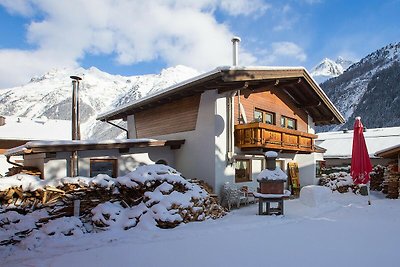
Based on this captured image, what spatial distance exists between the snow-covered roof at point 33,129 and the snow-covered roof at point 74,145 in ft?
59.3

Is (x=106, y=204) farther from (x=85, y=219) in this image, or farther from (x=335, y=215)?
(x=335, y=215)

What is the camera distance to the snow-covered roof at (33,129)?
25391 millimetres

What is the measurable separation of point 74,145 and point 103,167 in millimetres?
1995

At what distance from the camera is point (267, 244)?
6.07 meters

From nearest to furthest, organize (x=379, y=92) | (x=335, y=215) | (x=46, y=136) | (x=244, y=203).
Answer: (x=335, y=215) → (x=244, y=203) → (x=46, y=136) → (x=379, y=92)

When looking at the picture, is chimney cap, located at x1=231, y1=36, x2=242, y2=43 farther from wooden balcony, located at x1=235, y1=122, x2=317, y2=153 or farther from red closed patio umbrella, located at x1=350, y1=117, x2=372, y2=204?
red closed patio umbrella, located at x1=350, y1=117, x2=372, y2=204

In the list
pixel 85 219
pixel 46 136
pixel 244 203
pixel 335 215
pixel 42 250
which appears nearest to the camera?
pixel 42 250

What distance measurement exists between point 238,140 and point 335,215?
4.60m

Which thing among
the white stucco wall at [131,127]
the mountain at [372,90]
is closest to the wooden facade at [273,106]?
the white stucco wall at [131,127]

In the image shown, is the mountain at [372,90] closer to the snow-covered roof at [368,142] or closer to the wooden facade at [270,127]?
the snow-covered roof at [368,142]

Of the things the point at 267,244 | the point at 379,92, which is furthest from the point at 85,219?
the point at 379,92

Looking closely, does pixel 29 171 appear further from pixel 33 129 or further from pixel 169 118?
pixel 33 129

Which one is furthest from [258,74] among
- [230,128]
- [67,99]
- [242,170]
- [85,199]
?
[67,99]

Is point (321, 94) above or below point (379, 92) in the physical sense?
below
